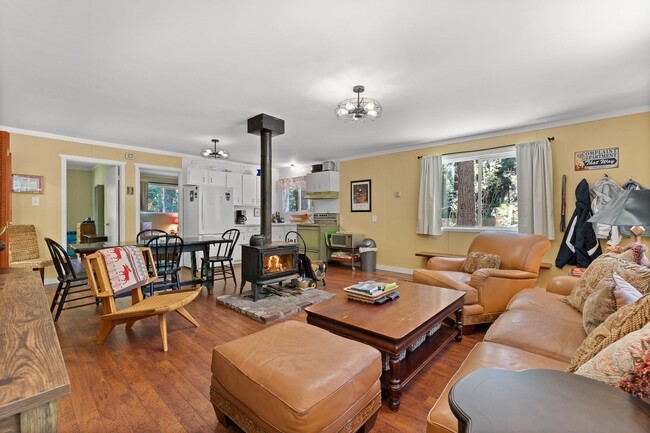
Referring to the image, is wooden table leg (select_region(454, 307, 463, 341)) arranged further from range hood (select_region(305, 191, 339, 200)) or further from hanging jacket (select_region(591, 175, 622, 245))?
range hood (select_region(305, 191, 339, 200))

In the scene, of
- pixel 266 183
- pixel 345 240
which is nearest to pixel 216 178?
pixel 266 183

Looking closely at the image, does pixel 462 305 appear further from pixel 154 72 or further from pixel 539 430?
pixel 154 72

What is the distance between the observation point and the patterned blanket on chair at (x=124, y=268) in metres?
2.46

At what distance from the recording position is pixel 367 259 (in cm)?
563

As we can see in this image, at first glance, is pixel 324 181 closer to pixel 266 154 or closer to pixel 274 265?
pixel 266 154

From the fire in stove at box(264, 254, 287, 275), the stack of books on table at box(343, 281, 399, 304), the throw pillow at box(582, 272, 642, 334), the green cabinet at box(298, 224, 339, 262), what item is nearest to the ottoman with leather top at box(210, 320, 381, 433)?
the stack of books on table at box(343, 281, 399, 304)

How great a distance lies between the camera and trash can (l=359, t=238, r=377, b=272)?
18.5ft

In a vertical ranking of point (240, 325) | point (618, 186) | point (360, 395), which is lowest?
Result: point (240, 325)

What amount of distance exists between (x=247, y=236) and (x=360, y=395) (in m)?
5.82

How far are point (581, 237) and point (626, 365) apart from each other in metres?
3.78

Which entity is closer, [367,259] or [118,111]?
[118,111]

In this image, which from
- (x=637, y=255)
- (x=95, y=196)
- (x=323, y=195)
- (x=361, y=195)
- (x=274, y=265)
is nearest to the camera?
(x=637, y=255)

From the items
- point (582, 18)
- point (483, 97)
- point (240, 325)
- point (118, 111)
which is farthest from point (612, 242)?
point (118, 111)

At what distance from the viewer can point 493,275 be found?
2752 mm
